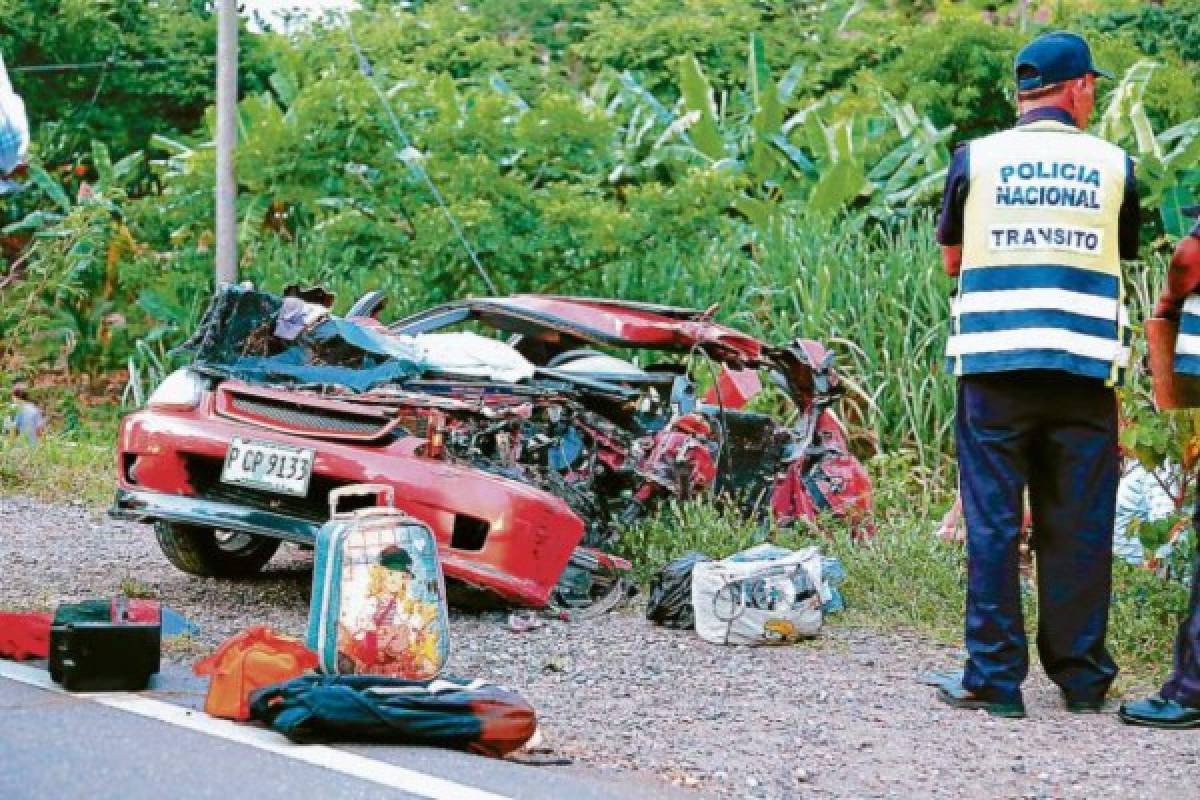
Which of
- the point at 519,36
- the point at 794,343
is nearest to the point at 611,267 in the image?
the point at 794,343

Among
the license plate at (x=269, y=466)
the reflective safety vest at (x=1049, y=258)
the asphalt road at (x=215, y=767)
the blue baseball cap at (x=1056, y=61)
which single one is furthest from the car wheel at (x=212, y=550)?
the blue baseball cap at (x=1056, y=61)

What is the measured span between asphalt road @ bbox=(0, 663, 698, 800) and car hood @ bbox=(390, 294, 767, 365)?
335 centimetres

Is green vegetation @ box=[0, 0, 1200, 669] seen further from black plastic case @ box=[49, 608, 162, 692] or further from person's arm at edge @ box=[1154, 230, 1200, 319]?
black plastic case @ box=[49, 608, 162, 692]

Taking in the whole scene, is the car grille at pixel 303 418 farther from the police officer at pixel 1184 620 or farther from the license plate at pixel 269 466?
the police officer at pixel 1184 620

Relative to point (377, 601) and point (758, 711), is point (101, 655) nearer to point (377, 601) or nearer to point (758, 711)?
point (377, 601)

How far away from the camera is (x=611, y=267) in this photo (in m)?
14.5

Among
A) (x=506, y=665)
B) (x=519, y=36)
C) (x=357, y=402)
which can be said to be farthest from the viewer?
(x=519, y=36)

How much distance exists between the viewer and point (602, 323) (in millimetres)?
8844

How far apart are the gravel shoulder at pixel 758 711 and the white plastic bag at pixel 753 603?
9cm

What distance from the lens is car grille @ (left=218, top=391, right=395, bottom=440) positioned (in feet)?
25.6

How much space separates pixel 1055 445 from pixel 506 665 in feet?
6.77

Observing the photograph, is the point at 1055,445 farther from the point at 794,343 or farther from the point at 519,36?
the point at 519,36

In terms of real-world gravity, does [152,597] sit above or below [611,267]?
below

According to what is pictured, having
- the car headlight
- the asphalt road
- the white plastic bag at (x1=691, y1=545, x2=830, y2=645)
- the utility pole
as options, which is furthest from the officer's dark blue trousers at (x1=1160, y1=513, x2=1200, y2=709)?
the utility pole
